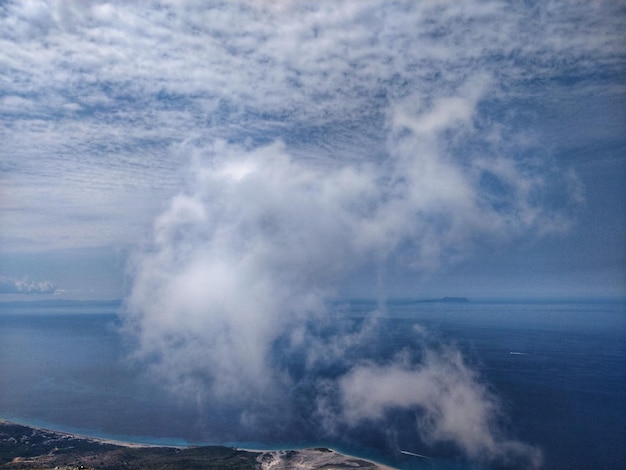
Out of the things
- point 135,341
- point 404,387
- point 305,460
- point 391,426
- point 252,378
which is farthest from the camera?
point 135,341

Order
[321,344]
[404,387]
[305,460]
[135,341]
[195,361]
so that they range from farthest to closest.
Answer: [135,341], [321,344], [195,361], [404,387], [305,460]

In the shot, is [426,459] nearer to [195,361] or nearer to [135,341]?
[195,361]

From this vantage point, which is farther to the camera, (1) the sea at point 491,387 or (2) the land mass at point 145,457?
(1) the sea at point 491,387

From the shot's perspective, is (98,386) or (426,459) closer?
(426,459)

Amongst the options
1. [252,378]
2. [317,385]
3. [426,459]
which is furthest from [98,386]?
[426,459]

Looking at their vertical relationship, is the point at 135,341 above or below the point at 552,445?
below

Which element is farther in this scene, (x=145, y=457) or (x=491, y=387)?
(x=491, y=387)

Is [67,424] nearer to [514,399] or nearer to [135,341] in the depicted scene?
[514,399]

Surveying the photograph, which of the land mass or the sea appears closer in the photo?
the land mass
